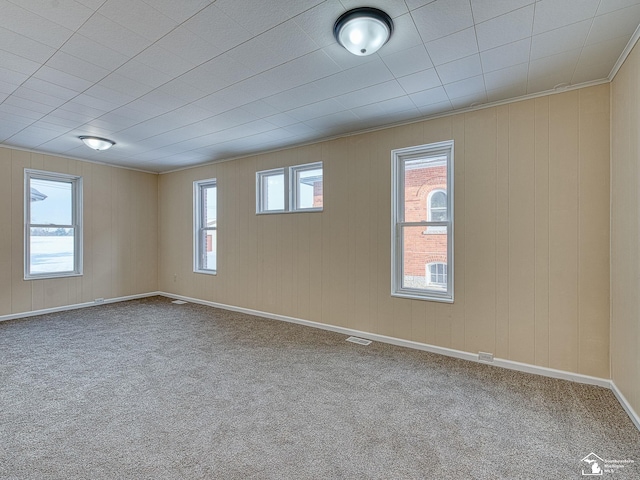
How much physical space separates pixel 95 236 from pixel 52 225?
61cm

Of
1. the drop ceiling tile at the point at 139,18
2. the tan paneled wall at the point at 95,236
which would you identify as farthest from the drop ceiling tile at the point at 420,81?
the tan paneled wall at the point at 95,236

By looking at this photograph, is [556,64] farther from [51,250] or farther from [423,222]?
[51,250]

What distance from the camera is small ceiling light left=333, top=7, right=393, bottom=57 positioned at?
182 centimetres

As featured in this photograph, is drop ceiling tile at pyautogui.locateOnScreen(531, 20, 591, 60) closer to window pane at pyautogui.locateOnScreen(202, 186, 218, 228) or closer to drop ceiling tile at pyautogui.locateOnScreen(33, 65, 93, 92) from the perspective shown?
drop ceiling tile at pyautogui.locateOnScreen(33, 65, 93, 92)

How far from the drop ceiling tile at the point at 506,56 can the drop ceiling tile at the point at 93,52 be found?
2.56m

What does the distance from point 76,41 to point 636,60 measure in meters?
3.60

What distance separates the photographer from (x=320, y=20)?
6.25ft

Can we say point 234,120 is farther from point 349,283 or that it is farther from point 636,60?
point 636,60

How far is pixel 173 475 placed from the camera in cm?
166

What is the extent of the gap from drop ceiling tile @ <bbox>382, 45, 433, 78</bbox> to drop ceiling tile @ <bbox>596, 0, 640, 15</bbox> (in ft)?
3.05

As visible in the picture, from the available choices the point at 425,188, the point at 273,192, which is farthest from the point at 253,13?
the point at 273,192

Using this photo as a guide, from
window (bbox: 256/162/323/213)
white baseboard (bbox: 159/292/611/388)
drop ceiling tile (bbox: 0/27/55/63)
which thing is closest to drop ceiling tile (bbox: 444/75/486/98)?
window (bbox: 256/162/323/213)

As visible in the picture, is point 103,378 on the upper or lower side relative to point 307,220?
lower

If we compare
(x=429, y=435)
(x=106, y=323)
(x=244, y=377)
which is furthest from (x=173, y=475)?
(x=106, y=323)
